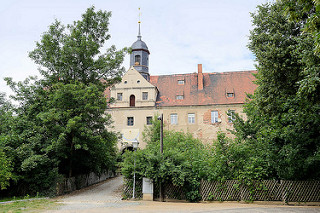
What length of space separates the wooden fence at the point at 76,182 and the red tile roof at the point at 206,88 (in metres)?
12.4

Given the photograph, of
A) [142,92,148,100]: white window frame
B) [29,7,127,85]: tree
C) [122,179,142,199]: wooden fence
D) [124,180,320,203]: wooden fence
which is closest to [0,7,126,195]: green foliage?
[29,7,127,85]: tree

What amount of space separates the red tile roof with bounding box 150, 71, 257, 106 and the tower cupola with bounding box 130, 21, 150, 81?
1.90 meters

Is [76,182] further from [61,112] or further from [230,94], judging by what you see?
[230,94]

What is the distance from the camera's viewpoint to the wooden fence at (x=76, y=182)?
56.5ft

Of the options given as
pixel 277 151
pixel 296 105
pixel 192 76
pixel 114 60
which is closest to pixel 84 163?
pixel 114 60

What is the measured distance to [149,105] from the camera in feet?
108

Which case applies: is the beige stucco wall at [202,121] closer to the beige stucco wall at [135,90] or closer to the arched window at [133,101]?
the beige stucco wall at [135,90]

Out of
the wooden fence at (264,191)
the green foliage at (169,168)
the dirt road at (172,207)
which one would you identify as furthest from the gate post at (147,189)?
the wooden fence at (264,191)

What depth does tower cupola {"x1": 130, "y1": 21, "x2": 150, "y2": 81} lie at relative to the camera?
A: 36.2 m

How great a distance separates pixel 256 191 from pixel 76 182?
42.6 ft

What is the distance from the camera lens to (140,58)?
1441 inches

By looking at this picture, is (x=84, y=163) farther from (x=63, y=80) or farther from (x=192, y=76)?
(x=192, y=76)

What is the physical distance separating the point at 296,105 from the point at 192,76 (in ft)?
85.3

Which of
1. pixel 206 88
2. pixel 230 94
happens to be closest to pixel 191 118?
pixel 206 88
